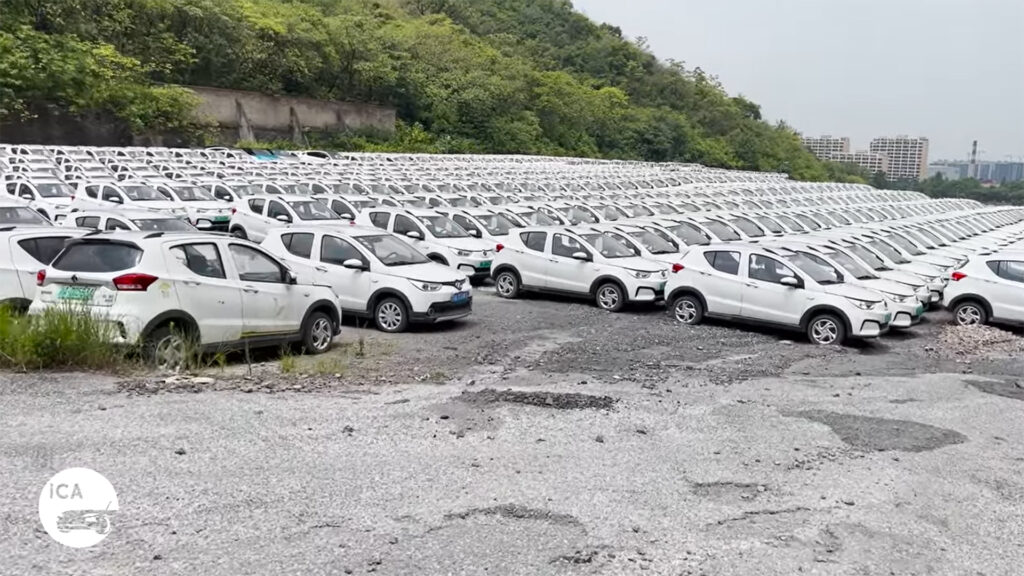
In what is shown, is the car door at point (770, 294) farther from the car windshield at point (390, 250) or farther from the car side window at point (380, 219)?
the car side window at point (380, 219)

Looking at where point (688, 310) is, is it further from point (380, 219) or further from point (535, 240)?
point (380, 219)

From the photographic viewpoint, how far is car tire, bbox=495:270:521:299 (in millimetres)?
17825

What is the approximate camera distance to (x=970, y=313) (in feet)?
56.2

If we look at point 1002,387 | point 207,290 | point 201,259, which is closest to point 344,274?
point 201,259

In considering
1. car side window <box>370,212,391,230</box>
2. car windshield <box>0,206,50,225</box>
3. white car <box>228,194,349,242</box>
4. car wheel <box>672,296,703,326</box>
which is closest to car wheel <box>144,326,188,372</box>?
car windshield <box>0,206,50,225</box>

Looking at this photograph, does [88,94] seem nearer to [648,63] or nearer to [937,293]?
[937,293]

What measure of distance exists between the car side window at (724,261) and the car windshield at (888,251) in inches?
243

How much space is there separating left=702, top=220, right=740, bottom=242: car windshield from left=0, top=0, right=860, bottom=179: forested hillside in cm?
3522

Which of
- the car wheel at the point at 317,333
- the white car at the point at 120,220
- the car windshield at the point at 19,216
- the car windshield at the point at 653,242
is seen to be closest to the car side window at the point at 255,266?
the car wheel at the point at 317,333

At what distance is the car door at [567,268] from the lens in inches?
675

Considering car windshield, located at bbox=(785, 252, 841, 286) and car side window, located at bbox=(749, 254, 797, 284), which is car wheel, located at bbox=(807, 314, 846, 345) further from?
car side window, located at bbox=(749, 254, 797, 284)

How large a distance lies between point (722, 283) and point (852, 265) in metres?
3.23

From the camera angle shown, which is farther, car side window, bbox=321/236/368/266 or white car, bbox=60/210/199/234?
white car, bbox=60/210/199/234

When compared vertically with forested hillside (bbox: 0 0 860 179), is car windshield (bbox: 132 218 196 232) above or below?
below
